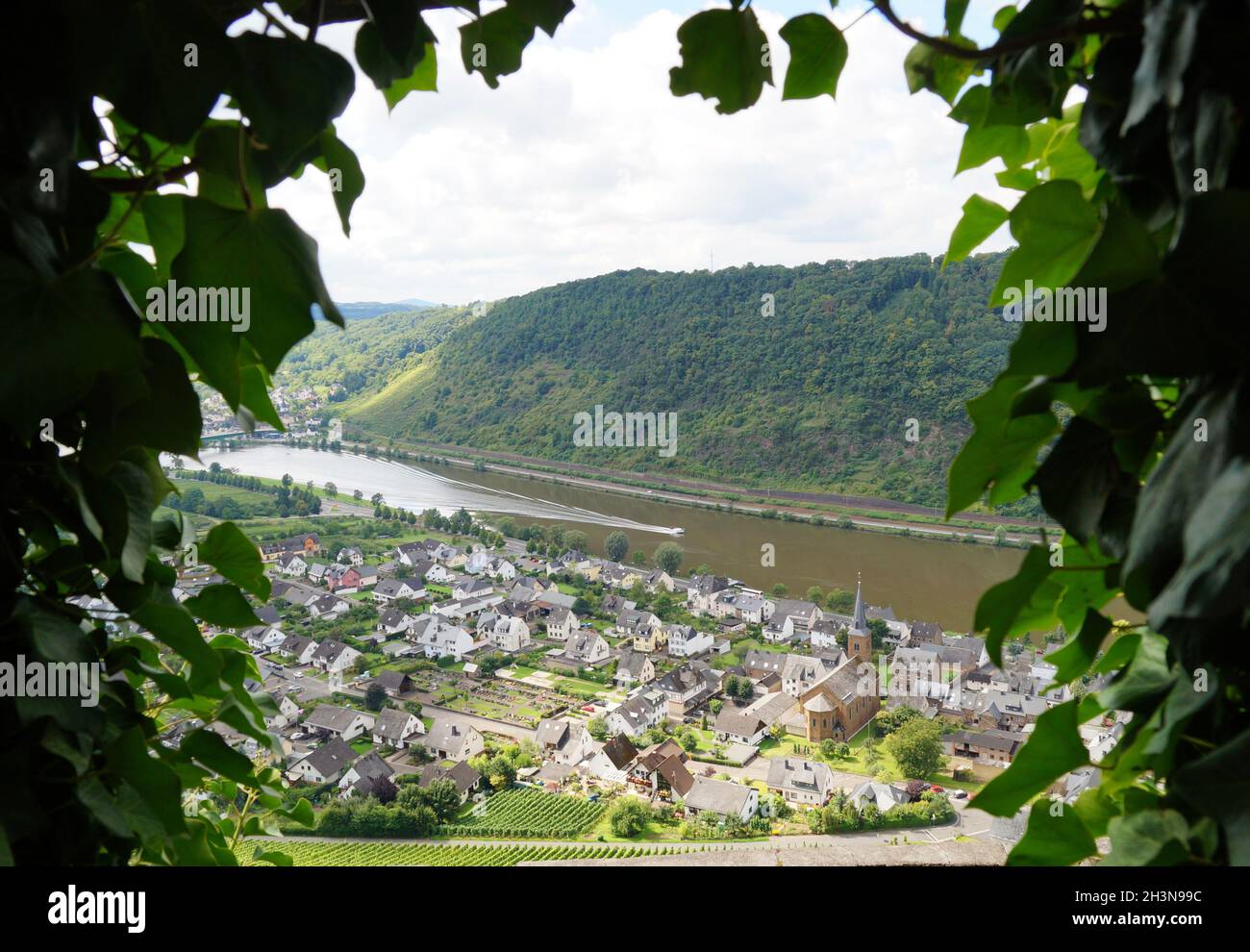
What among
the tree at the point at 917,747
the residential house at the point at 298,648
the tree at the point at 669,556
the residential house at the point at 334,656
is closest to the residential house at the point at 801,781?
the tree at the point at 917,747

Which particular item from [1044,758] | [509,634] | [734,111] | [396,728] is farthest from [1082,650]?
[509,634]

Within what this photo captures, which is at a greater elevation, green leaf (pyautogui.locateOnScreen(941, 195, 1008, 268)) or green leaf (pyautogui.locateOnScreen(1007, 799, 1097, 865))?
green leaf (pyautogui.locateOnScreen(941, 195, 1008, 268))

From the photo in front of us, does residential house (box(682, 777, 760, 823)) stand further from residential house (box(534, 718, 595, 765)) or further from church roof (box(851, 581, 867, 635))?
church roof (box(851, 581, 867, 635))

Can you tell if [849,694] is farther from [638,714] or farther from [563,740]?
[563,740]

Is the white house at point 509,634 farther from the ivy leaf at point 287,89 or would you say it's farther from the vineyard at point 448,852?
the ivy leaf at point 287,89

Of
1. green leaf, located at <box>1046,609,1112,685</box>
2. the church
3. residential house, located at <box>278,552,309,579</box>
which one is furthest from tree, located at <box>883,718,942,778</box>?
green leaf, located at <box>1046,609,1112,685</box>

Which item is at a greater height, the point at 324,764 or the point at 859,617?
the point at 859,617

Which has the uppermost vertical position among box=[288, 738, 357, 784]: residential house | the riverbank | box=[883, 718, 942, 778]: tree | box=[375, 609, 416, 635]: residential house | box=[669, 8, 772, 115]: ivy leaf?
box=[669, 8, 772, 115]: ivy leaf

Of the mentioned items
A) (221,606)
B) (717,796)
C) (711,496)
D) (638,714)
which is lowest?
(717,796)
